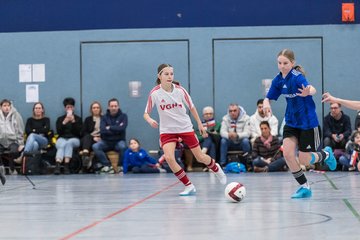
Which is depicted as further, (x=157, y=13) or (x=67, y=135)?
(x=157, y=13)

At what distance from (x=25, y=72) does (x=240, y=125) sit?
5.69 metres

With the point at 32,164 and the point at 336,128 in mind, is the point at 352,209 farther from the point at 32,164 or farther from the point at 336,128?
the point at 32,164

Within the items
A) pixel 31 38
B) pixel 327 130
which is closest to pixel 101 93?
pixel 31 38

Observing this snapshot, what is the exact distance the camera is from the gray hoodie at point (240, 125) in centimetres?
1730

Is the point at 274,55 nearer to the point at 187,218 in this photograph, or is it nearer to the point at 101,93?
the point at 101,93

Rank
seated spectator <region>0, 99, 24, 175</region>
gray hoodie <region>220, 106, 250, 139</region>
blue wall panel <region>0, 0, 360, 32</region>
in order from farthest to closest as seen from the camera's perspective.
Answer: blue wall panel <region>0, 0, 360, 32</region> < seated spectator <region>0, 99, 24, 175</region> < gray hoodie <region>220, 106, 250, 139</region>

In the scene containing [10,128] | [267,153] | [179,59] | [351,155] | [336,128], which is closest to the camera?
[351,155]

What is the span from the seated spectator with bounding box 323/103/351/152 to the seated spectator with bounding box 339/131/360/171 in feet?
1.17

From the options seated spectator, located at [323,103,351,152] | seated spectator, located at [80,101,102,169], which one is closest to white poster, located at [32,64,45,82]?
seated spectator, located at [80,101,102,169]

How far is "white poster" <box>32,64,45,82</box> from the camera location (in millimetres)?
18844

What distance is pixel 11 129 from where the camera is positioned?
17.8 meters

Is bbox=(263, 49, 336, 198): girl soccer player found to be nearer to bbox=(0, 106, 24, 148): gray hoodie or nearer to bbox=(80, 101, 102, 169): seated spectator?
bbox=(80, 101, 102, 169): seated spectator

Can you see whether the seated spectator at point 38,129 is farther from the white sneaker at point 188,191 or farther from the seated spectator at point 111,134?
the white sneaker at point 188,191

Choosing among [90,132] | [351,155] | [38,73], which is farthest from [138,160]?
[351,155]
